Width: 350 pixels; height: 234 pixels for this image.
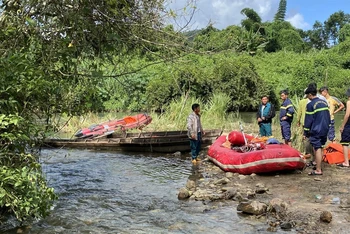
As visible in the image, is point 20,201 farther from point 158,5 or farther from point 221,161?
point 221,161

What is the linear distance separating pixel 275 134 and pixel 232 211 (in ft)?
21.5

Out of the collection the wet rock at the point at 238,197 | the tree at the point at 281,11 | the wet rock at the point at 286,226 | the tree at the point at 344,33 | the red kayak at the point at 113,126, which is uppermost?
the tree at the point at 281,11

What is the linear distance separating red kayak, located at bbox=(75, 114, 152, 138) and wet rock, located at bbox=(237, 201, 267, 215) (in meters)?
8.66

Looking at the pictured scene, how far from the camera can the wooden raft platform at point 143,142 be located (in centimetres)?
1265

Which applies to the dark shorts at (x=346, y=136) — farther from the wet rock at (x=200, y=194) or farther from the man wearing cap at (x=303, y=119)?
the wet rock at (x=200, y=194)

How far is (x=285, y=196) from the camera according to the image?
269 inches

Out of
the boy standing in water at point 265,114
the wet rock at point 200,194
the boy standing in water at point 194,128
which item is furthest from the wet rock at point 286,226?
the boy standing in water at point 265,114

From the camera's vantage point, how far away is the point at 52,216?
21.2 ft

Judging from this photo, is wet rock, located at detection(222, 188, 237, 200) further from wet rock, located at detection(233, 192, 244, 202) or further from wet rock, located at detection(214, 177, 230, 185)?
wet rock, located at detection(214, 177, 230, 185)

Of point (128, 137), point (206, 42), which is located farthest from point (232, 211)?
point (128, 137)

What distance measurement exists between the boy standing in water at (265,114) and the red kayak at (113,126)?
5306mm

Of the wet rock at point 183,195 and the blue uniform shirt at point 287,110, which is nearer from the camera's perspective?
the wet rock at point 183,195

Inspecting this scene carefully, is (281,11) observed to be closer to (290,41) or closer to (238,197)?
(290,41)

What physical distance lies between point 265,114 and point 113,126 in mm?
6100
